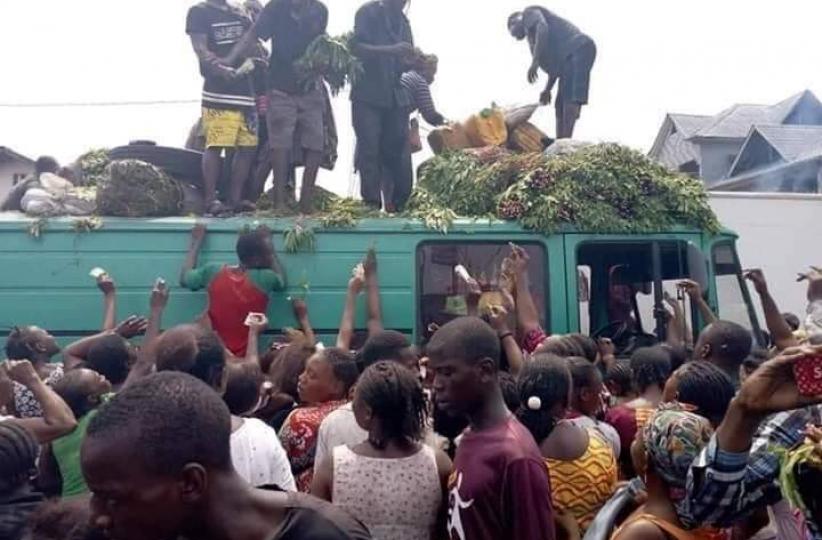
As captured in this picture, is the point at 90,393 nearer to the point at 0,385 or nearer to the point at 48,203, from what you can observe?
the point at 0,385

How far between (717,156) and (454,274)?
27.5 meters

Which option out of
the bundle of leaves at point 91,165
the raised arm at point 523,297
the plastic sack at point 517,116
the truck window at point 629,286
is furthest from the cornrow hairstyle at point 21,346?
the plastic sack at point 517,116

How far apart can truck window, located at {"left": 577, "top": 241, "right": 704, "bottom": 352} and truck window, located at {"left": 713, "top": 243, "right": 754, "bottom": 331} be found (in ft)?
0.95

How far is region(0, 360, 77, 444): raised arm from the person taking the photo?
11.5 feet

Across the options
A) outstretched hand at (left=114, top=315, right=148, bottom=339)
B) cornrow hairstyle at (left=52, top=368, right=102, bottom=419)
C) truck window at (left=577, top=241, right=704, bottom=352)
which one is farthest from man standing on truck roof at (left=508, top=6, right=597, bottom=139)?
cornrow hairstyle at (left=52, top=368, right=102, bottom=419)

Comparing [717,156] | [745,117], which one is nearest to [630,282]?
[717,156]

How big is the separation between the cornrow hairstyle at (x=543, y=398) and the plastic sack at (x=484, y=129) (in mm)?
4646

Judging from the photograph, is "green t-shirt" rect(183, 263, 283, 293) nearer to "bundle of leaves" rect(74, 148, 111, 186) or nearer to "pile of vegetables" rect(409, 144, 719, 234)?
"pile of vegetables" rect(409, 144, 719, 234)

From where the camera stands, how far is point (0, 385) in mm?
4172

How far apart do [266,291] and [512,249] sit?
1.75m

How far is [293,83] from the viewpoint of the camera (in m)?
7.38

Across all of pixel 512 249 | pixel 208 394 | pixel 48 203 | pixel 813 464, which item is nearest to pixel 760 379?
pixel 813 464

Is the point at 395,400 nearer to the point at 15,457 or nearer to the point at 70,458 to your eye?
the point at 15,457

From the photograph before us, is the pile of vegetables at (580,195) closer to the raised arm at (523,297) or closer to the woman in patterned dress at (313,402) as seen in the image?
the raised arm at (523,297)
